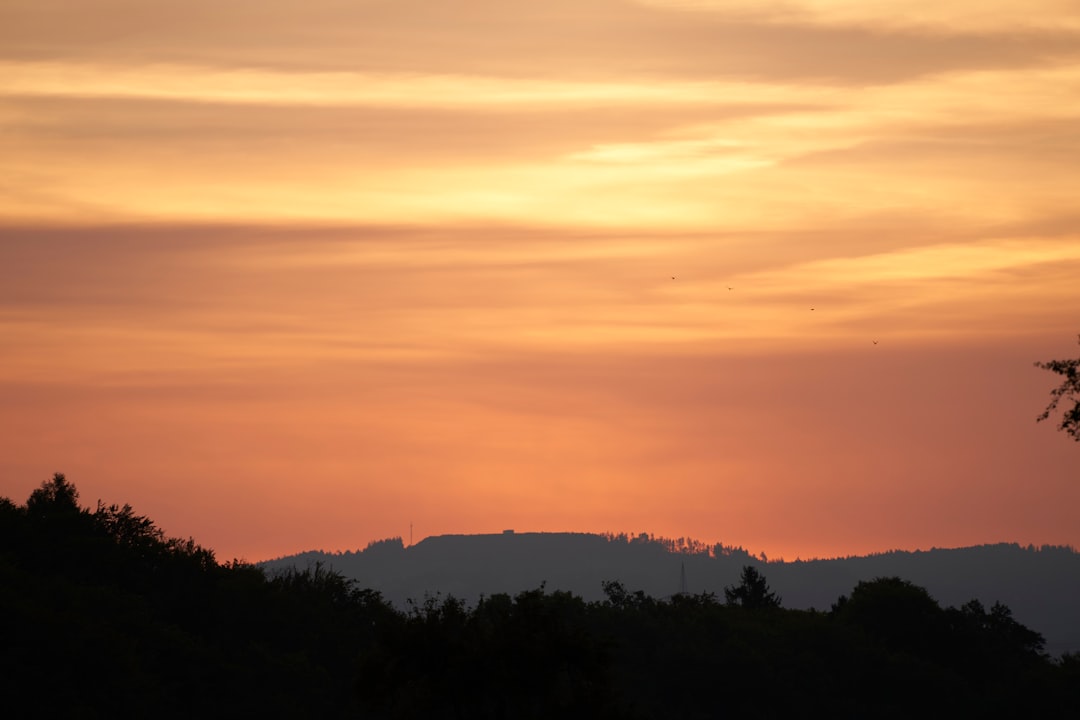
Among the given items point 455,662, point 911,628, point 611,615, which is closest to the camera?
point 455,662

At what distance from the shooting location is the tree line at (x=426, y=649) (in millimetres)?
59594

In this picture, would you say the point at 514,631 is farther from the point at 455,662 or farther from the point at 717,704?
the point at 717,704

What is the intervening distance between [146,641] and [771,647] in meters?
61.8

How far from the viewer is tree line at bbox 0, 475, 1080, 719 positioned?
59594 mm

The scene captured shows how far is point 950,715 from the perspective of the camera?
142 m

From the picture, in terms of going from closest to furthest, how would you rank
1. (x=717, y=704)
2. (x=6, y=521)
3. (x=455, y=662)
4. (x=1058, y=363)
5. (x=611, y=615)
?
1. (x=1058, y=363)
2. (x=455, y=662)
3. (x=6, y=521)
4. (x=717, y=704)
5. (x=611, y=615)

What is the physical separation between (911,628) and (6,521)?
91.3m

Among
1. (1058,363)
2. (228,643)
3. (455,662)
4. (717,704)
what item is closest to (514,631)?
(455,662)

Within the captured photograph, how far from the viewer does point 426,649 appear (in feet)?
195

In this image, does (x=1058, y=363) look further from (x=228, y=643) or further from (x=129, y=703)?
(x=228, y=643)

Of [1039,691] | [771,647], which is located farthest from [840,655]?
[1039,691]

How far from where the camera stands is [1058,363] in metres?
47.5

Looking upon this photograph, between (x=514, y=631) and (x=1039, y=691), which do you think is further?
(x=1039, y=691)

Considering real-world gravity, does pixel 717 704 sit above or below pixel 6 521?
below
